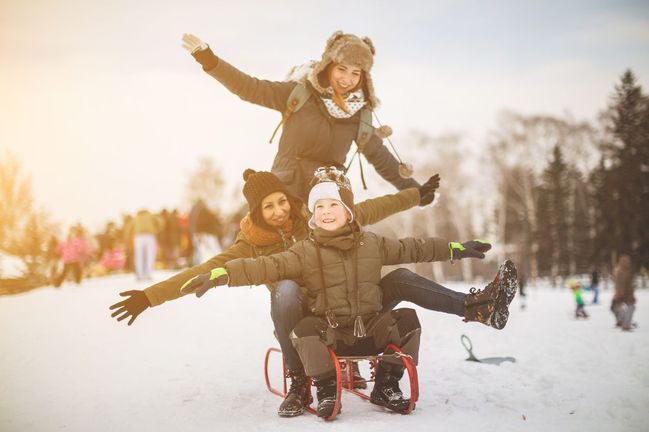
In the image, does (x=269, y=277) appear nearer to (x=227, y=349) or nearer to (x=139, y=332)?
(x=227, y=349)

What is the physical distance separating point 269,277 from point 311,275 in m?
0.19

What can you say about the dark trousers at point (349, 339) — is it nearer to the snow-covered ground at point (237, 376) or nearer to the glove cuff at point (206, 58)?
the snow-covered ground at point (237, 376)

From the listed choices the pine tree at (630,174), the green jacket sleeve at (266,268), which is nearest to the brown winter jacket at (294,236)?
the green jacket sleeve at (266,268)

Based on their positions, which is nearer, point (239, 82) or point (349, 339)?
point (349, 339)

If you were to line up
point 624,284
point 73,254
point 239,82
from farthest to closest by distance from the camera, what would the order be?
point 73,254
point 624,284
point 239,82

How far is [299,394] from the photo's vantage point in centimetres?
254

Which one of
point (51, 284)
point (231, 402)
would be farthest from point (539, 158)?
point (231, 402)

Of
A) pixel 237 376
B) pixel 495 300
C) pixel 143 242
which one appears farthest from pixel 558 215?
pixel 495 300

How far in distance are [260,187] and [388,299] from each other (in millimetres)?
914

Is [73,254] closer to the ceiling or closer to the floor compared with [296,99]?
closer to the floor

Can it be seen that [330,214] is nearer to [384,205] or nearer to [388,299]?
[388,299]

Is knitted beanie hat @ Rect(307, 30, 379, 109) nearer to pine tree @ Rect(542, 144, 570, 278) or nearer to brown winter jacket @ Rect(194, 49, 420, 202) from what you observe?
brown winter jacket @ Rect(194, 49, 420, 202)

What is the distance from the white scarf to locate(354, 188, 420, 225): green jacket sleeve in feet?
1.66

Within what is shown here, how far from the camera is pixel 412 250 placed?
2.64 meters
